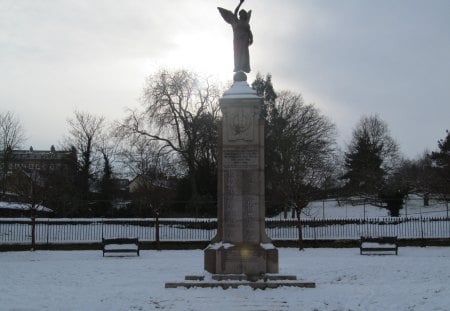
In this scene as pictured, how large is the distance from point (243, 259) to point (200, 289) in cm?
150

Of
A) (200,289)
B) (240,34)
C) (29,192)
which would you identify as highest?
(240,34)

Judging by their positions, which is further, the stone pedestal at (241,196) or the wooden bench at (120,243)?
the wooden bench at (120,243)

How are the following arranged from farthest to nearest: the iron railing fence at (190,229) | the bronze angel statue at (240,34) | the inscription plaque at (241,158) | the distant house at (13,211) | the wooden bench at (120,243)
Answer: the distant house at (13,211)
the iron railing fence at (190,229)
the wooden bench at (120,243)
the bronze angel statue at (240,34)
the inscription plaque at (241,158)

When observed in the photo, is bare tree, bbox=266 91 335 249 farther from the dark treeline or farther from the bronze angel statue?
the bronze angel statue

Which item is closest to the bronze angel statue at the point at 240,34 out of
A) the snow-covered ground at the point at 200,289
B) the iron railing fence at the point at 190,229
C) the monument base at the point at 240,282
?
the monument base at the point at 240,282

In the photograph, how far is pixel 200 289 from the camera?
37.1 feet

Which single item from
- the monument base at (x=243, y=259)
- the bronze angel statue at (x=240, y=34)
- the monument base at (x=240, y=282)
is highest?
the bronze angel statue at (x=240, y=34)

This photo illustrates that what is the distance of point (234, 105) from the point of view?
12883 mm

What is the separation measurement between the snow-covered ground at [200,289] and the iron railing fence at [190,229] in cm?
632

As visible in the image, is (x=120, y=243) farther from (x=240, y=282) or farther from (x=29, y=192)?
(x=240, y=282)

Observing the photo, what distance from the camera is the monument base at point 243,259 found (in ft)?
40.2

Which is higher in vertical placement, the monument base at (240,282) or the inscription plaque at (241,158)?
the inscription plaque at (241,158)

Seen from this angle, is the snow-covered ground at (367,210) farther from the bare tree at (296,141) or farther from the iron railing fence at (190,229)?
the iron railing fence at (190,229)

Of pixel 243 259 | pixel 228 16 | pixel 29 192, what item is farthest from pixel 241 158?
pixel 29 192
